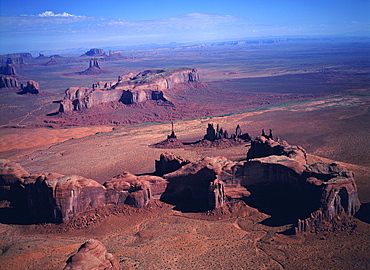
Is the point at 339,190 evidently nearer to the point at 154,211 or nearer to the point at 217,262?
the point at 217,262

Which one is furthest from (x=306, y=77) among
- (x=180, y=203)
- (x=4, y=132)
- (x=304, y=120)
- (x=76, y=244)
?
(x=76, y=244)

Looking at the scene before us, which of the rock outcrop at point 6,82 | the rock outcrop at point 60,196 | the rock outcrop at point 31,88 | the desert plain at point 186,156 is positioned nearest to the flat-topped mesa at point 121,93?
the desert plain at point 186,156

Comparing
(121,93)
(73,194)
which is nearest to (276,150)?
(73,194)

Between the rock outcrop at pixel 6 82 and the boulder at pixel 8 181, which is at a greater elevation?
the rock outcrop at pixel 6 82

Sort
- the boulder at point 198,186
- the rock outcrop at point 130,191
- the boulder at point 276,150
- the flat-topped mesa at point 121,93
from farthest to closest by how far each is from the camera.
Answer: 1. the flat-topped mesa at point 121,93
2. the boulder at point 276,150
3. the rock outcrop at point 130,191
4. the boulder at point 198,186

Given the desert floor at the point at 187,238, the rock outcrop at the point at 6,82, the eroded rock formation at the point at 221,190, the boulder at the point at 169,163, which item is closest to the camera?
the desert floor at the point at 187,238

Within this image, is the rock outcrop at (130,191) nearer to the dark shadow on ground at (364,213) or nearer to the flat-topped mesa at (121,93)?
the dark shadow on ground at (364,213)
